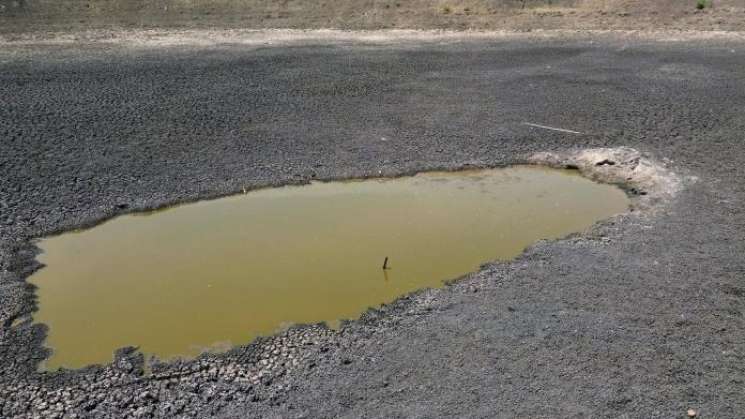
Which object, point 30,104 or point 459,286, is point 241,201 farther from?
point 30,104

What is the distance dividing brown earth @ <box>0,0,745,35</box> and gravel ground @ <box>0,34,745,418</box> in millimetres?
1647

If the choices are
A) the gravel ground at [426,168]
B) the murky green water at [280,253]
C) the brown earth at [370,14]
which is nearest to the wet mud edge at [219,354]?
the gravel ground at [426,168]

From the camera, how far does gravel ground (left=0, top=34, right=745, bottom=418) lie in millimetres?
4848

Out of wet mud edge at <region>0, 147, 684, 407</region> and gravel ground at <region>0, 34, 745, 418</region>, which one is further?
wet mud edge at <region>0, 147, 684, 407</region>

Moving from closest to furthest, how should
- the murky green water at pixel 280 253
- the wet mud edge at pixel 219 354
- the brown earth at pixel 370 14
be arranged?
1. the wet mud edge at pixel 219 354
2. the murky green water at pixel 280 253
3. the brown earth at pixel 370 14

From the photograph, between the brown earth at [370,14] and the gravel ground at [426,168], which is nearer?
the gravel ground at [426,168]

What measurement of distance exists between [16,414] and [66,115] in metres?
6.52

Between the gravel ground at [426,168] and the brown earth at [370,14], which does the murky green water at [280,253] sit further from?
the brown earth at [370,14]

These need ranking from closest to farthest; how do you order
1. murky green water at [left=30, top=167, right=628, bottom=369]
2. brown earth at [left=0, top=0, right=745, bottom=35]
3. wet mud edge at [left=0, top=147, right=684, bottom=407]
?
1. wet mud edge at [left=0, top=147, right=684, bottom=407]
2. murky green water at [left=30, top=167, right=628, bottom=369]
3. brown earth at [left=0, top=0, right=745, bottom=35]

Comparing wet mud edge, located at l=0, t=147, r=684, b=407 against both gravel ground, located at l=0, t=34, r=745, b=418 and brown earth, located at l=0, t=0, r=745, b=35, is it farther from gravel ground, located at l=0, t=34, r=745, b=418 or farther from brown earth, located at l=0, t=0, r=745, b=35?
brown earth, located at l=0, t=0, r=745, b=35

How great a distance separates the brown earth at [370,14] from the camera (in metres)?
15.8

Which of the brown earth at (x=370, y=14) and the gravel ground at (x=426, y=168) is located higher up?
the brown earth at (x=370, y=14)

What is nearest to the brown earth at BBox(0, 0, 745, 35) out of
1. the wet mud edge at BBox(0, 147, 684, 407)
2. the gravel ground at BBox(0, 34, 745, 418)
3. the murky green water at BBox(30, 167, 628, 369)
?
the gravel ground at BBox(0, 34, 745, 418)

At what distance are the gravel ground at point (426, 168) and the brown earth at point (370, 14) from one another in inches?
64.9
